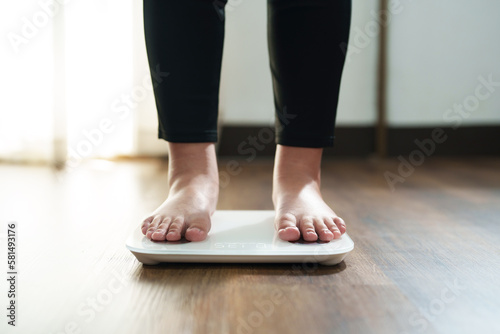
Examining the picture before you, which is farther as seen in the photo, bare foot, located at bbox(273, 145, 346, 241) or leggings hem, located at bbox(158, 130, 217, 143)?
leggings hem, located at bbox(158, 130, 217, 143)

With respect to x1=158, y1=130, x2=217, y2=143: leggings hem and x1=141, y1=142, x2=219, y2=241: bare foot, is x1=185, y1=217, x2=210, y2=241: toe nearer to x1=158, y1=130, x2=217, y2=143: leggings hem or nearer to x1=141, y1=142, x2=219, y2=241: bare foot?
x1=141, y1=142, x2=219, y2=241: bare foot

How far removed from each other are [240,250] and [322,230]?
0.14m

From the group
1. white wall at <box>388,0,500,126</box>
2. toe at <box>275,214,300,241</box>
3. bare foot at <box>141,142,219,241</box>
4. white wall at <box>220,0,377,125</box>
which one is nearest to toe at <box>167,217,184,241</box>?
bare foot at <box>141,142,219,241</box>

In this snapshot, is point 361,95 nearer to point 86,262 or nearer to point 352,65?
point 352,65

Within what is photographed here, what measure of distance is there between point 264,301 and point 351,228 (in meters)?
0.42

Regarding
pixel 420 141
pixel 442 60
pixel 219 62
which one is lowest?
pixel 420 141

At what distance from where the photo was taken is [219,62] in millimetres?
891

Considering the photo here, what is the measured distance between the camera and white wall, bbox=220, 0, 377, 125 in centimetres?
209

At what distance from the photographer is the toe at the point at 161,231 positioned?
0.74 meters

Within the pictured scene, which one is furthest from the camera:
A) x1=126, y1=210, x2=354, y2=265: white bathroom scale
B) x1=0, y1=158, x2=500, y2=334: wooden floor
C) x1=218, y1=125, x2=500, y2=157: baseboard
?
x1=218, y1=125, x2=500, y2=157: baseboard

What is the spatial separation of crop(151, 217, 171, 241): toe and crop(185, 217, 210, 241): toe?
34 millimetres

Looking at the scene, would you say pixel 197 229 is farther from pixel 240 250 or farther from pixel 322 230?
pixel 322 230

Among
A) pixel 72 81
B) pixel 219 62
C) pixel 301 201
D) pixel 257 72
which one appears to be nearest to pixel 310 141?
pixel 301 201

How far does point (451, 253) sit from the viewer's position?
2.60 feet
